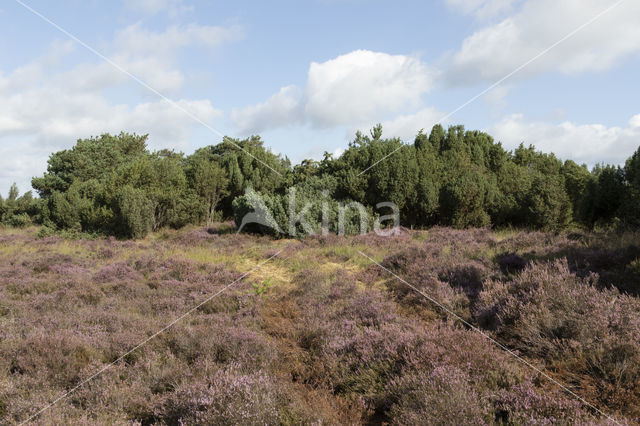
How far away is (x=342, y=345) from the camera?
200 inches

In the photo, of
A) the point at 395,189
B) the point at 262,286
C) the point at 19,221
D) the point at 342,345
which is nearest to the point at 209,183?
the point at 395,189

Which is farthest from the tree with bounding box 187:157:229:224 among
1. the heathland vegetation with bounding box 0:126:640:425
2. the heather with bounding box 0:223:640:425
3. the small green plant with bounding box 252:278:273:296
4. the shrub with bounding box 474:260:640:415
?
the shrub with bounding box 474:260:640:415

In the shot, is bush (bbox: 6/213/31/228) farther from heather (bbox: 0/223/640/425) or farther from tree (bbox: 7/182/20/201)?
heather (bbox: 0/223/640/425)

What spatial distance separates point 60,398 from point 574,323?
6128mm

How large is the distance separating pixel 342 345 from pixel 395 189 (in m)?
15.0

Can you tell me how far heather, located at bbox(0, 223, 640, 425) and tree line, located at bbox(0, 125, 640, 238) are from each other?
6.19m

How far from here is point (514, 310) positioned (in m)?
5.34

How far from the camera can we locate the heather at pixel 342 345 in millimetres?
3506

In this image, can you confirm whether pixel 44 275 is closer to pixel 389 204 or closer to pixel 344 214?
pixel 344 214

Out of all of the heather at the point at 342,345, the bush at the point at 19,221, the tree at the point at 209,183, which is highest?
the tree at the point at 209,183

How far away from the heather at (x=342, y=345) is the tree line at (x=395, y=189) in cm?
619

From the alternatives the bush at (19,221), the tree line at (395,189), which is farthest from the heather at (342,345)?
the bush at (19,221)

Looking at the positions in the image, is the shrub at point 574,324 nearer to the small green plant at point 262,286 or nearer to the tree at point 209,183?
the small green plant at point 262,286

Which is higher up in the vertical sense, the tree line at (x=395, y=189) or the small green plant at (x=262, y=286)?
the tree line at (x=395, y=189)
